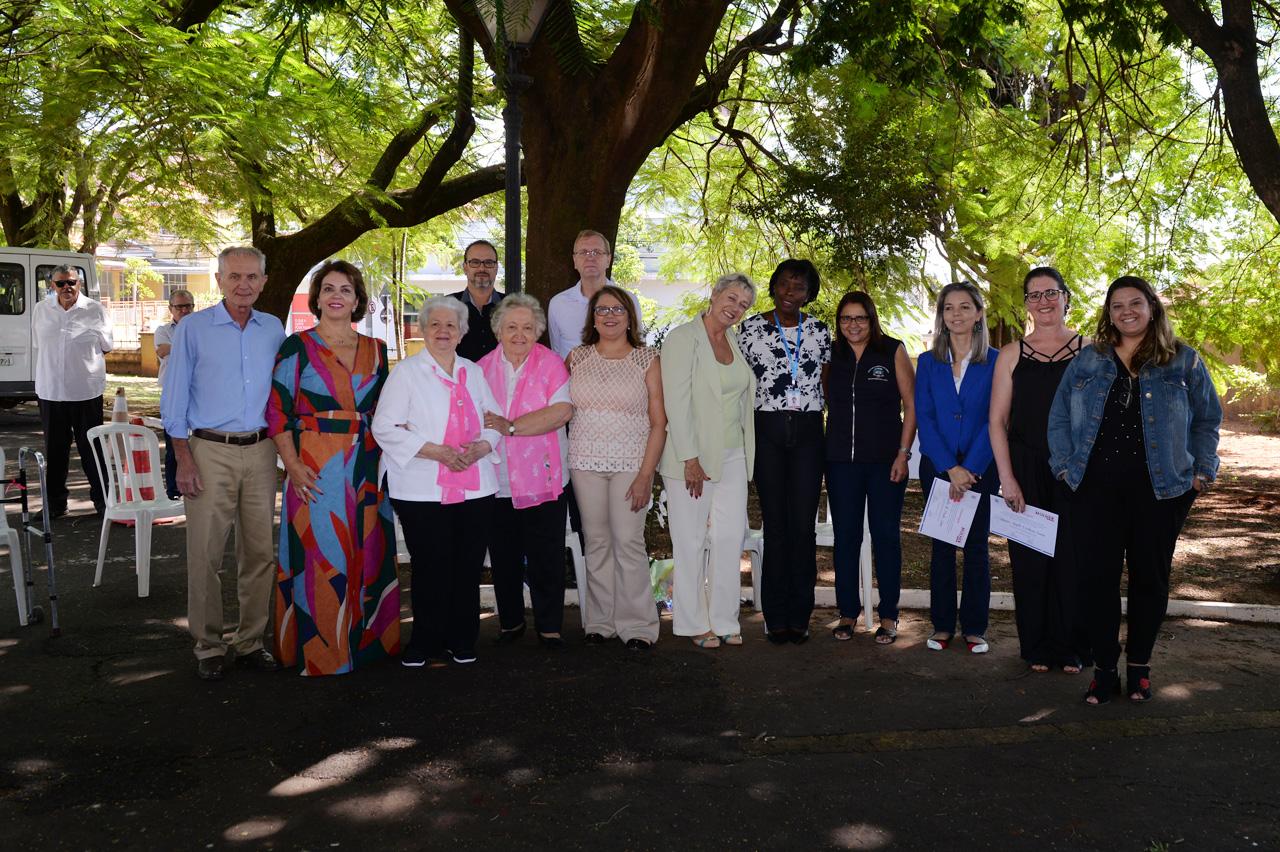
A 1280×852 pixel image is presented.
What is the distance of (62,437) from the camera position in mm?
10180

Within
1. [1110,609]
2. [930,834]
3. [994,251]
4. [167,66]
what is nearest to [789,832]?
[930,834]

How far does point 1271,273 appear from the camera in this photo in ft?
41.0

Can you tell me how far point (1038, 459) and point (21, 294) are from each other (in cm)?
1961

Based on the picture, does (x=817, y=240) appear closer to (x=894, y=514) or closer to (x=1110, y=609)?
(x=894, y=514)

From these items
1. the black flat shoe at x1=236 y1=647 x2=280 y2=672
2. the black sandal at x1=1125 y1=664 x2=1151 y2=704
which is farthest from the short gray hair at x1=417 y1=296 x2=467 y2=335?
the black sandal at x1=1125 y1=664 x2=1151 y2=704

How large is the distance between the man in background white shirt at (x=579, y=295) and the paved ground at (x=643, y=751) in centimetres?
185

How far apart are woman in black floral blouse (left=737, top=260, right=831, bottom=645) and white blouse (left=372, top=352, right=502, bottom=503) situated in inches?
66.6

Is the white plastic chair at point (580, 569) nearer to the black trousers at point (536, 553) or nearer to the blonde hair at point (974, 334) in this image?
the black trousers at point (536, 553)

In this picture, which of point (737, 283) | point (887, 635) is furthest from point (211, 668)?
point (887, 635)

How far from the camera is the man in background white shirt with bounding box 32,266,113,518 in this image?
10.0m

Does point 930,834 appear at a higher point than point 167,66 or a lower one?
lower

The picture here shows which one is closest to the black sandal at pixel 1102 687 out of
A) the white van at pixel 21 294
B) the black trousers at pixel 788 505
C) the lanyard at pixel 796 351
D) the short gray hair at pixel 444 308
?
the black trousers at pixel 788 505

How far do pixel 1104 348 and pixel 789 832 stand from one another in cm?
281

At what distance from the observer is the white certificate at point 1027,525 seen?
5.47m
